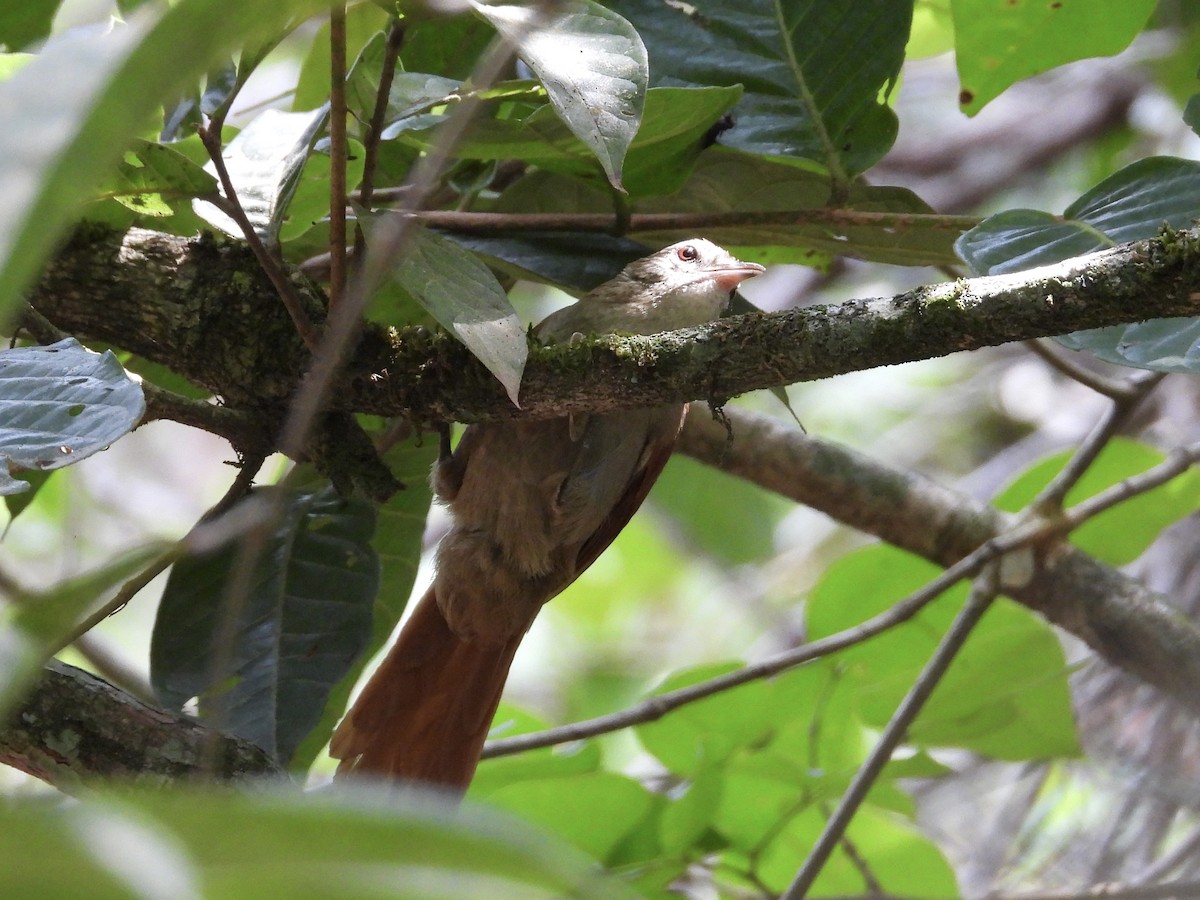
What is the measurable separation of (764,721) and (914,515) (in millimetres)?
726

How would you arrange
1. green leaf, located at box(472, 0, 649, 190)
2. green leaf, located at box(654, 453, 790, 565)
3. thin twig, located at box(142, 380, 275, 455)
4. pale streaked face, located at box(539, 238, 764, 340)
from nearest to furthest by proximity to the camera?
1. green leaf, located at box(472, 0, 649, 190)
2. thin twig, located at box(142, 380, 275, 455)
3. pale streaked face, located at box(539, 238, 764, 340)
4. green leaf, located at box(654, 453, 790, 565)

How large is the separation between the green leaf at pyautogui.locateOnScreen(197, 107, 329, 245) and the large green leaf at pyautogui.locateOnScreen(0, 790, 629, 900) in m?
1.37

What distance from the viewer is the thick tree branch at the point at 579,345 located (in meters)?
1.36

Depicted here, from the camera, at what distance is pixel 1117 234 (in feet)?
5.58

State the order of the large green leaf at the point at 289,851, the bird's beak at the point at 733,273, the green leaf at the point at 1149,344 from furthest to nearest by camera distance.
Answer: the bird's beak at the point at 733,273
the green leaf at the point at 1149,344
the large green leaf at the point at 289,851

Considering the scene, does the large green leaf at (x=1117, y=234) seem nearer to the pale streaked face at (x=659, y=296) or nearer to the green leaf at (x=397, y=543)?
the pale streaked face at (x=659, y=296)

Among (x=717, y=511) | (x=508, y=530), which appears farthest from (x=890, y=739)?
(x=717, y=511)

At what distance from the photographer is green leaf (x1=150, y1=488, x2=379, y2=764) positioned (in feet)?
6.90

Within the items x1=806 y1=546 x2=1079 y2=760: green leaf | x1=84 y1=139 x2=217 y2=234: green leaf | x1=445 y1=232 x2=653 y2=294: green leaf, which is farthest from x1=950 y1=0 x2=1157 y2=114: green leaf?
x1=84 y1=139 x2=217 y2=234: green leaf

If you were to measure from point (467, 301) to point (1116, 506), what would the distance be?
2.13 m

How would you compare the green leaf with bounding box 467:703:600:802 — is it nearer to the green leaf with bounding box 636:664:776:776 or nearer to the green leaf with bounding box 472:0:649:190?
the green leaf with bounding box 636:664:776:776

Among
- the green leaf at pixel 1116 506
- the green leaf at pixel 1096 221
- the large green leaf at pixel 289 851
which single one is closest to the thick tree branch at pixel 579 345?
the green leaf at pixel 1096 221

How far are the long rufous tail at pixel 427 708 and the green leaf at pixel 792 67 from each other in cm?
130

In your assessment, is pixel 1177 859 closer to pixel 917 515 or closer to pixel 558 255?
pixel 917 515
